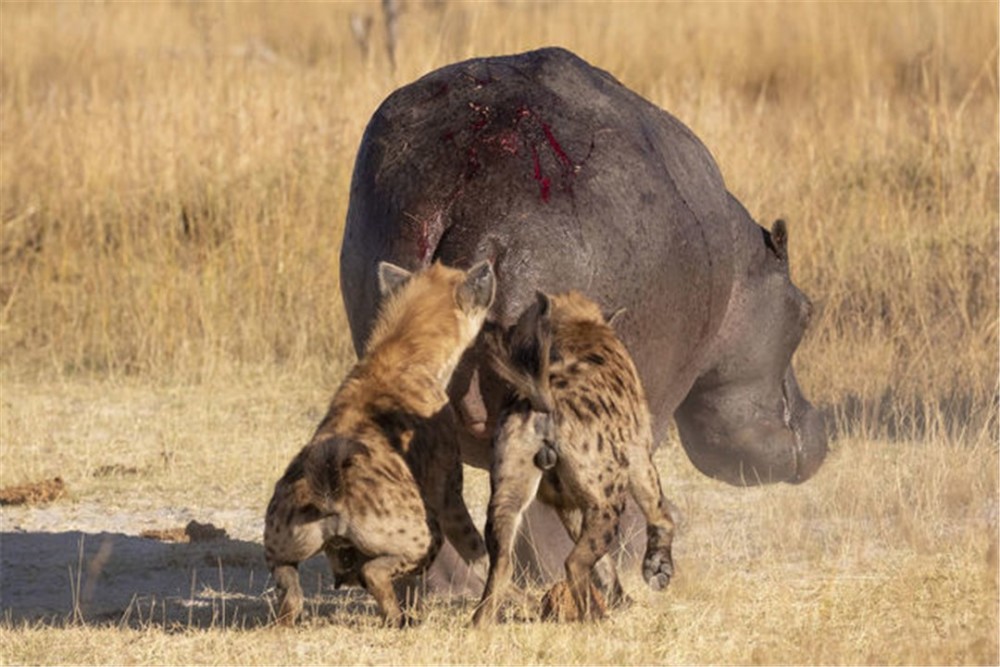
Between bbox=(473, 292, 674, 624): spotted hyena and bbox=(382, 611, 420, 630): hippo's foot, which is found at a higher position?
bbox=(473, 292, 674, 624): spotted hyena

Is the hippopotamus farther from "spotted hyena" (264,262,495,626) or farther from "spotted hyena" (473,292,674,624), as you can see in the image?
"spotted hyena" (473,292,674,624)

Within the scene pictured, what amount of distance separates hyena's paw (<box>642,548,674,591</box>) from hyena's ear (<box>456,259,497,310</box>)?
933mm

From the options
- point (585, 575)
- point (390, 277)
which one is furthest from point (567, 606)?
point (390, 277)

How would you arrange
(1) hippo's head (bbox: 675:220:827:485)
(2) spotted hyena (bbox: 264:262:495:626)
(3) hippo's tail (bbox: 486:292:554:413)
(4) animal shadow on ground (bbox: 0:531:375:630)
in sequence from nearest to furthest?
1. (3) hippo's tail (bbox: 486:292:554:413)
2. (2) spotted hyena (bbox: 264:262:495:626)
3. (4) animal shadow on ground (bbox: 0:531:375:630)
4. (1) hippo's head (bbox: 675:220:827:485)

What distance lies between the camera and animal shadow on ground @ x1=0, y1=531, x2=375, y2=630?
259 inches

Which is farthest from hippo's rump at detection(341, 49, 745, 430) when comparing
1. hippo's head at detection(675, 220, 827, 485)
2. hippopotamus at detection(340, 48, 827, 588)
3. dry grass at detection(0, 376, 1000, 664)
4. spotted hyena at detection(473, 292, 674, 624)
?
dry grass at detection(0, 376, 1000, 664)

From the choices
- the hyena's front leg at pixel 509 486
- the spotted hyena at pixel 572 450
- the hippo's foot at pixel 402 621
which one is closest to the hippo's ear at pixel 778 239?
the spotted hyena at pixel 572 450

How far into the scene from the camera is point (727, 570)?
692cm

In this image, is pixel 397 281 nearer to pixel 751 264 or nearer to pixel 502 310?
pixel 502 310

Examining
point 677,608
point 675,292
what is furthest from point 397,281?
point 677,608

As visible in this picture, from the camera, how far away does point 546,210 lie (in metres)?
6.34

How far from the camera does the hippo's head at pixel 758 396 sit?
7.45 m

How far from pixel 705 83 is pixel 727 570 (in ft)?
23.6

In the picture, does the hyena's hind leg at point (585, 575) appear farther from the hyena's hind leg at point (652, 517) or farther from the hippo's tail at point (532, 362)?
the hippo's tail at point (532, 362)
